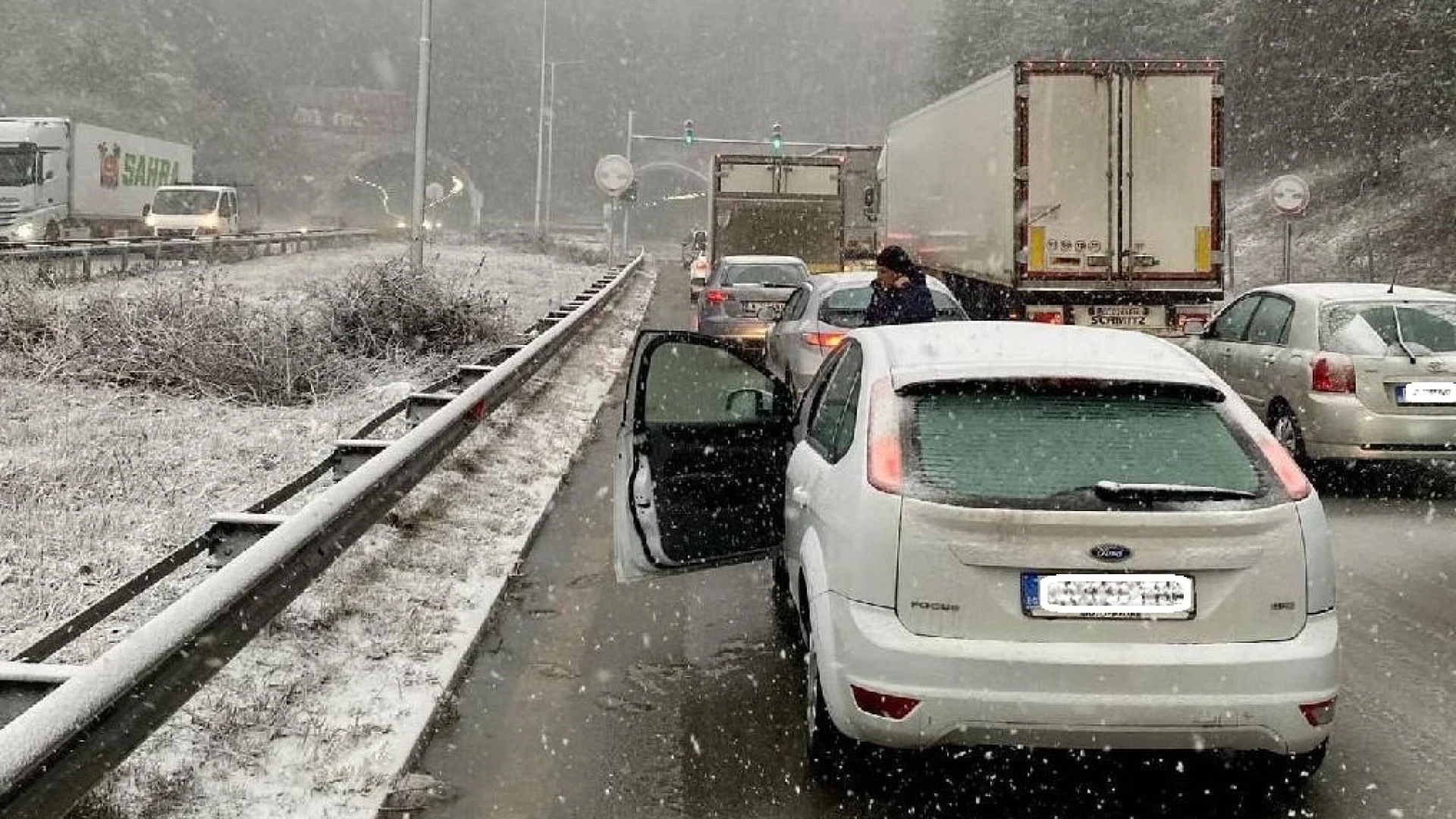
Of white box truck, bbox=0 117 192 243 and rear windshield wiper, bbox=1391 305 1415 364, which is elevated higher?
white box truck, bbox=0 117 192 243

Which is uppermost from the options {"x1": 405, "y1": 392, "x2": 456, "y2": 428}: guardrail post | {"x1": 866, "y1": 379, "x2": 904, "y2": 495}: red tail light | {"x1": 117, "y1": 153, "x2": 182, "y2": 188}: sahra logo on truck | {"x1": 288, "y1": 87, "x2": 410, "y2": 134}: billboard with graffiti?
{"x1": 288, "y1": 87, "x2": 410, "y2": 134}: billboard with graffiti

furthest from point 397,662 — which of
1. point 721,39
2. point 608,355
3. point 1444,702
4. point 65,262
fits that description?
point 721,39

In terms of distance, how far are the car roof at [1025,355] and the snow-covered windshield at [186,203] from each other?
127ft

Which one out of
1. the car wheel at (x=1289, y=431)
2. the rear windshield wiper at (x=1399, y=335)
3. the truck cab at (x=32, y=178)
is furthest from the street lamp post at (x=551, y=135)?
the rear windshield wiper at (x=1399, y=335)

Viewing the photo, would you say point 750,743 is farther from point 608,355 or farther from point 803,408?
point 608,355

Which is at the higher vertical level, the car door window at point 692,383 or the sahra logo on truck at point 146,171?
the sahra logo on truck at point 146,171

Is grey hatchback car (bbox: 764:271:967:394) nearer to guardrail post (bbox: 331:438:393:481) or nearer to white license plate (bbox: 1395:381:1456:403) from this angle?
white license plate (bbox: 1395:381:1456:403)

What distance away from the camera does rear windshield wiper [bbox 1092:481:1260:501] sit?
400cm

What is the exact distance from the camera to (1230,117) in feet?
183

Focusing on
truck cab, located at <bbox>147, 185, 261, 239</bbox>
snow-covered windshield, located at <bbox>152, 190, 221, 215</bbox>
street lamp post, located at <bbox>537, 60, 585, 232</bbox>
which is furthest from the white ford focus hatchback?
street lamp post, located at <bbox>537, 60, 585, 232</bbox>

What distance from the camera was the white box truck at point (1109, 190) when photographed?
15.5m

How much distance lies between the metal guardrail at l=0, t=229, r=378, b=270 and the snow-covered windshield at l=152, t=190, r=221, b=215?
138 centimetres

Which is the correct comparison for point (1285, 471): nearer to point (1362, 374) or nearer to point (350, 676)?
point (350, 676)

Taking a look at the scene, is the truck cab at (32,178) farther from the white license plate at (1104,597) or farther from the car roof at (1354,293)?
the white license plate at (1104,597)
